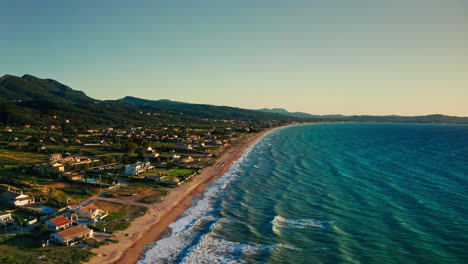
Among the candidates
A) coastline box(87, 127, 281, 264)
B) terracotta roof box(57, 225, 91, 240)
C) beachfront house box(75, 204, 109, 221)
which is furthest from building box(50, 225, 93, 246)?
beachfront house box(75, 204, 109, 221)

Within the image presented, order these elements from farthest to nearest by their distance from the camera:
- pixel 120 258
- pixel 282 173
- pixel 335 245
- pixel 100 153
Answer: pixel 100 153 < pixel 282 173 < pixel 335 245 < pixel 120 258

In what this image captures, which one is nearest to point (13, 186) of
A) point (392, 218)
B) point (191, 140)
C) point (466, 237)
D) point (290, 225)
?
point (290, 225)

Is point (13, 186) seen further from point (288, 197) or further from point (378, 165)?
point (378, 165)

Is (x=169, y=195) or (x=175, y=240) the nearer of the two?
(x=175, y=240)

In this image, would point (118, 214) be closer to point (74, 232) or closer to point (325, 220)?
point (74, 232)

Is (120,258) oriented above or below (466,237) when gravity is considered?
below

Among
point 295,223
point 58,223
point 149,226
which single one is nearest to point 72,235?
point 58,223

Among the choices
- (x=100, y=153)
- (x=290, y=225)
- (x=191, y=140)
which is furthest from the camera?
(x=191, y=140)
